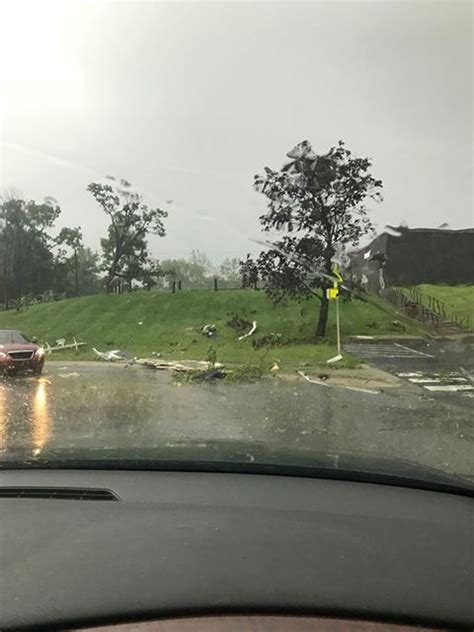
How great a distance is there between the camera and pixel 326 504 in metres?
2.89

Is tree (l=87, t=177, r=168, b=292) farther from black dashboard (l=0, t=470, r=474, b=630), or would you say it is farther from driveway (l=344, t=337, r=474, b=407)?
black dashboard (l=0, t=470, r=474, b=630)

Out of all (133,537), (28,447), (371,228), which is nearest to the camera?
(133,537)

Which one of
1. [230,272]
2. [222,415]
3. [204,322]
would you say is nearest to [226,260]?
[230,272]

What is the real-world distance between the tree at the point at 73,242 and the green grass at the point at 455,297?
409 centimetres

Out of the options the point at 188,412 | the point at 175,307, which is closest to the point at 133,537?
the point at 188,412

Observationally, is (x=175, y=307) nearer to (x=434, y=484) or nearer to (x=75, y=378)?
(x=75, y=378)

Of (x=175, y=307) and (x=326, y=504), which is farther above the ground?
(x=175, y=307)

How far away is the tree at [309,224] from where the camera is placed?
7.12 metres

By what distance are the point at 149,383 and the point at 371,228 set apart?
311 centimetres

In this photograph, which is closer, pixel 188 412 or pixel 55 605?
pixel 55 605

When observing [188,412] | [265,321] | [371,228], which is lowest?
[188,412]

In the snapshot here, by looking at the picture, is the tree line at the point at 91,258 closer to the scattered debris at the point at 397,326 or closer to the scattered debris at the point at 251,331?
the scattered debris at the point at 251,331

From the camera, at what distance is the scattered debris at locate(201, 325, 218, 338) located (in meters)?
7.74

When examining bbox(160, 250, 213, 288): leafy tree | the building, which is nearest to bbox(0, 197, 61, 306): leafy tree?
bbox(160, 250, 213, 288): leafy tree
